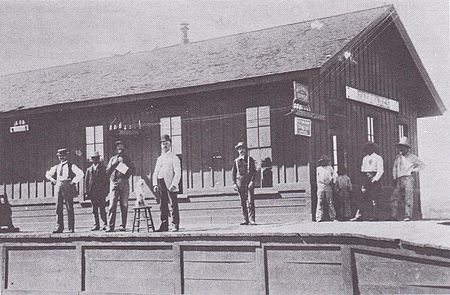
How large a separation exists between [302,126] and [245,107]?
164 centimetres

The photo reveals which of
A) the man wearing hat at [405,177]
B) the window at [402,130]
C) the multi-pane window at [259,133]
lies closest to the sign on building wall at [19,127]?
the multi-pane window at [259,133]

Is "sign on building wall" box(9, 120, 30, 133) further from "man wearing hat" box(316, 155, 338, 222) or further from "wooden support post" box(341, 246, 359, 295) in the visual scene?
"wooden support post" box(341, 246, 359, 295)

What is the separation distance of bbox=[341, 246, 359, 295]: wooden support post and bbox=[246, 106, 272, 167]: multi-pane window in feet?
16.8

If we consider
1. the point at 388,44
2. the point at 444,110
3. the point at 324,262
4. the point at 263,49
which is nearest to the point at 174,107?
the point at 263,49

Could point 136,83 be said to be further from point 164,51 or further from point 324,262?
point 324,262

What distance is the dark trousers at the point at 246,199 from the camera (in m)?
11.7

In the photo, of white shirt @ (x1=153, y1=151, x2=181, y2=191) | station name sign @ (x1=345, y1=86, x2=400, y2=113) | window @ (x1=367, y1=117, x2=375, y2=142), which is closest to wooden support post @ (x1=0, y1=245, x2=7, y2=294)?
white shirt @ (x1=153, y1=151, x2=181, y2=191)

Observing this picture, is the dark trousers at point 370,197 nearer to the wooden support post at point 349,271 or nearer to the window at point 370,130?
the window at point 370,130

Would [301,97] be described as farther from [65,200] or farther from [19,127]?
[19,127]

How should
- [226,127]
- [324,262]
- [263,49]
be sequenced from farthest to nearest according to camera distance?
[263,49] < [226,127] < [324,262]

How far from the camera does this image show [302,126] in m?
11.8

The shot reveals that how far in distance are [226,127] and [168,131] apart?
5.02 feet

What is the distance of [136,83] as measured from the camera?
14.6 meters

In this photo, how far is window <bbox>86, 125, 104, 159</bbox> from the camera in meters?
14.9
